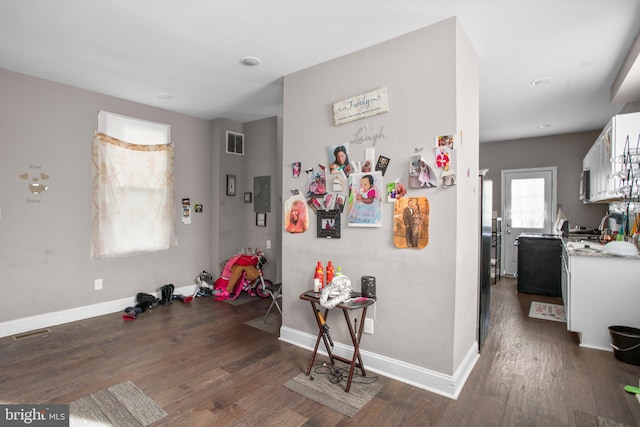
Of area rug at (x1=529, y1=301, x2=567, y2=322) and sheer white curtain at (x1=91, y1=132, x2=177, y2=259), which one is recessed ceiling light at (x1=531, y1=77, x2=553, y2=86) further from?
sheer white curtain at (x1=91, y1=132, x2=177, y2=259)

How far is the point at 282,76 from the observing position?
321cm

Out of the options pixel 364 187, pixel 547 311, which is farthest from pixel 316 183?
pixel 547 311

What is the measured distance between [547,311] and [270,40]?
172 inches

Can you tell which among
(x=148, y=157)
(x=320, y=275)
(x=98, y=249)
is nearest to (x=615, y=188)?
(x=320, y=275)

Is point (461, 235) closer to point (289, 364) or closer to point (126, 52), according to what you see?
point (289, 364)

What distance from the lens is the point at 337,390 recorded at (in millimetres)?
2273

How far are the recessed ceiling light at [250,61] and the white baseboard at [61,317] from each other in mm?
3083

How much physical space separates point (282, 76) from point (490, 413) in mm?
3134

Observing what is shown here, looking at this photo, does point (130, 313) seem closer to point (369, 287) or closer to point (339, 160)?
point (369, 287)

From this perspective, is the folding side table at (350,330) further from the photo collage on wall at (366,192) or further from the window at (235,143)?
the window at (235,143)

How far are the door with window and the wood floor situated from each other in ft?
9.51

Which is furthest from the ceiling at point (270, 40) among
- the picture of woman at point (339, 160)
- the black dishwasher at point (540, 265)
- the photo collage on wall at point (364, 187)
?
the black dishwasher at point (540, 265)

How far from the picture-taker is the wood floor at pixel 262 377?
201cm

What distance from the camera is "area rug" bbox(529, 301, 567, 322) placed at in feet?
12.7
